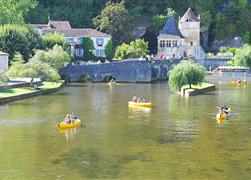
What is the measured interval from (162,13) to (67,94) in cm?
6978

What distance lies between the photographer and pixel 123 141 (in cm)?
5881

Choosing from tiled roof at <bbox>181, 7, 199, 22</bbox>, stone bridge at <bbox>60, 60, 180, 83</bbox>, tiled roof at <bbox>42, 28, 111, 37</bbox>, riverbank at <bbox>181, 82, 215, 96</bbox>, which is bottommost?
riverbank at <bbox>181, 82, 215, 96</bbox>

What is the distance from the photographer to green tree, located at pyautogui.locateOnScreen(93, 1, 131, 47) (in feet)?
478

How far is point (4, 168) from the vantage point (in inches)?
1905

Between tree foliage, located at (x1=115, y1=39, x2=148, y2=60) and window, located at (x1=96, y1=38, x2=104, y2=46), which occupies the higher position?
window, located at (x1=96, y1=38, x2=104, y2=46)

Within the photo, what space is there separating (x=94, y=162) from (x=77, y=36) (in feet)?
298

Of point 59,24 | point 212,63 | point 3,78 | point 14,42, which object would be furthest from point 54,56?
point 212,63

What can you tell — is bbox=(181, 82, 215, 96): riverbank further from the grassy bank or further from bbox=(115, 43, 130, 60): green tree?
bbox=(115, 43, 130, 60): green tree

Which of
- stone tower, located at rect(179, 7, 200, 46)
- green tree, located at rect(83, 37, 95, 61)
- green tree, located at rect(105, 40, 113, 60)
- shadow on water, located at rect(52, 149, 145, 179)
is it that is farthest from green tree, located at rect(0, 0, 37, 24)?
A: shadow on water, located at rect(52, 149, 145, 179)

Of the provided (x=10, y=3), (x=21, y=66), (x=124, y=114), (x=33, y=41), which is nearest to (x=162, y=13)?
(x=10, y=3)

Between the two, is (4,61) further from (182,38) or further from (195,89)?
(182,38)

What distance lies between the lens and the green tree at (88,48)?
458ft

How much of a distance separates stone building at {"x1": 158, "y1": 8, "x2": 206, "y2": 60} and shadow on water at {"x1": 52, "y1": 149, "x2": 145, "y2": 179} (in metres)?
96.0

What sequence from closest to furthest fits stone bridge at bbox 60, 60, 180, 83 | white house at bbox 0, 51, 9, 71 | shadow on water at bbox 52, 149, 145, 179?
shadow on water at bbox 52, 149, 145, 179 < white house at bbox 0, 51, 9, 71 < stone bridge at bbox 60, 60, 180, 83
